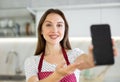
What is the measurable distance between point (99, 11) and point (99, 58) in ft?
5.88

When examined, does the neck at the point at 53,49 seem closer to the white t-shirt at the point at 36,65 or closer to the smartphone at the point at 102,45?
the white t-shirt at the point at 36,65

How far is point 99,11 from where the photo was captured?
2385 millimetres

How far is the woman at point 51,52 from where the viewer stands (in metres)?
1.02

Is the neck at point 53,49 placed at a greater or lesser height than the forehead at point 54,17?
lesser

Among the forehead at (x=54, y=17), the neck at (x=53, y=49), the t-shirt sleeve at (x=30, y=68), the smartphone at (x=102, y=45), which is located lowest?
the t-shirt sleeve at (x=30, y=68)

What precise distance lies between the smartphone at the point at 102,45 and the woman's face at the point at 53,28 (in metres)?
0.32

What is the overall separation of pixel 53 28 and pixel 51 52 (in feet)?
0.54

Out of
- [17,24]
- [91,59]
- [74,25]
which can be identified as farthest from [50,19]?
[17,24]

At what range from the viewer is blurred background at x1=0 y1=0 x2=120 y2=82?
238 cm

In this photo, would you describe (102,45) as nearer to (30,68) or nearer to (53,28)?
(53,28)

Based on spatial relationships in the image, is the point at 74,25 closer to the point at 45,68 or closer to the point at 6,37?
the point at 6,37

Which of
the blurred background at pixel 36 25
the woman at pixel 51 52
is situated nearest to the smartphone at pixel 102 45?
the woman at pixel 51 52

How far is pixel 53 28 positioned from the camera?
3.30ft

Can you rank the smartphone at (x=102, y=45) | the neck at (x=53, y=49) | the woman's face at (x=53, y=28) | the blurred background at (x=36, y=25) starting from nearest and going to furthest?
the smartphone at (x=102, y=45) < the woman's face at (x=53, y=28) < the neck at (x=53, y=49) < the blurred background at (x=36, y=25)
